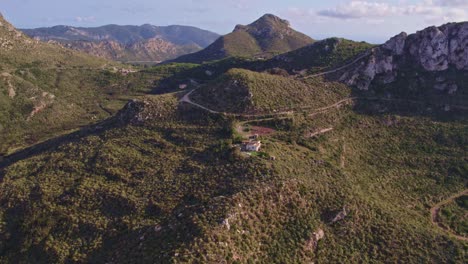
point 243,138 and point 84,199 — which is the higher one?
point 243,138

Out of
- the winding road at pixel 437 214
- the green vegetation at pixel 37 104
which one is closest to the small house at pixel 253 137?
the winding road at pixel 437 214

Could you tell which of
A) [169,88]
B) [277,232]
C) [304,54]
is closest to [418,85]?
[304,54]

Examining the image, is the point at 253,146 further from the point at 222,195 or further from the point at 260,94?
the point at 260,94

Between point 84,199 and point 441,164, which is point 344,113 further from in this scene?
point 84,199

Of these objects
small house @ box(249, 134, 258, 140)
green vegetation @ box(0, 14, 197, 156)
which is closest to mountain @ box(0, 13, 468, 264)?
small house @ box(249, 134, 258, 140)

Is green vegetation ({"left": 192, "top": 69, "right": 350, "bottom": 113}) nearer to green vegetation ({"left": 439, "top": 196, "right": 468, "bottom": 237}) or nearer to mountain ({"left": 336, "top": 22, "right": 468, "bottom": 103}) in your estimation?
mountain ({"left": 336, "top": 22, "right": 468, "bottom": 103})

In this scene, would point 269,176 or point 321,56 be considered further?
point 321,56

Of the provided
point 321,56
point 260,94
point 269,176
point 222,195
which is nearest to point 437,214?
point 269,176
